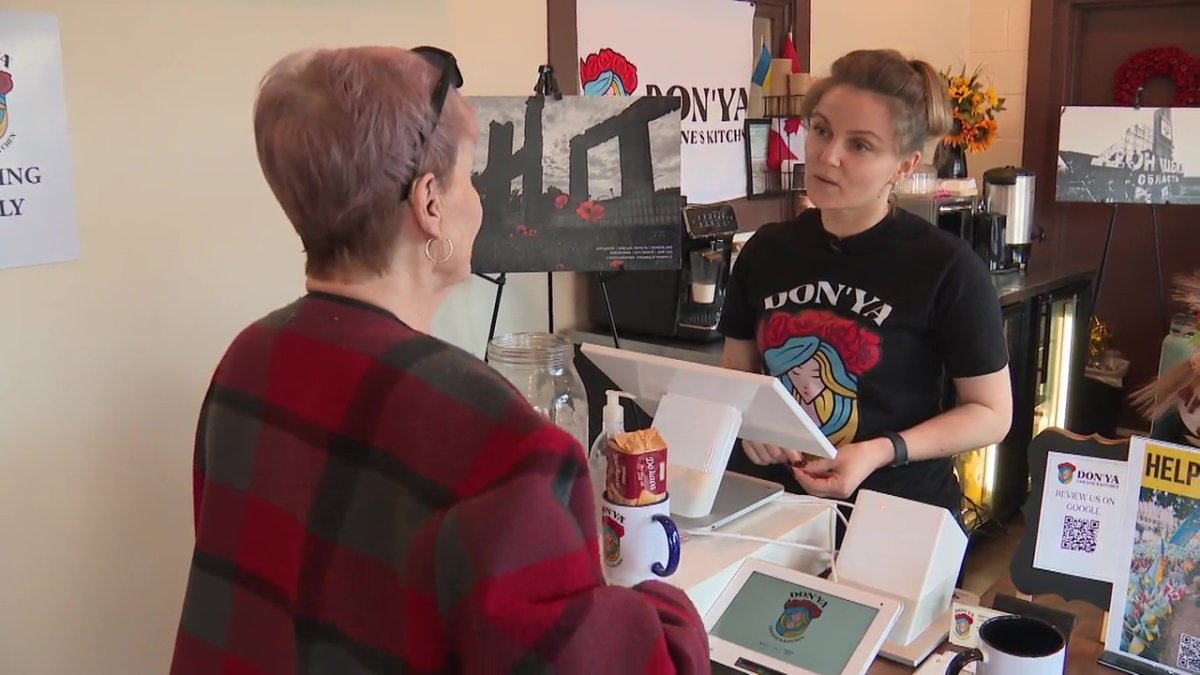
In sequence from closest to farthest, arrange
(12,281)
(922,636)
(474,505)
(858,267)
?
(474,505) → (922,636) → (12,281) → (858,267)

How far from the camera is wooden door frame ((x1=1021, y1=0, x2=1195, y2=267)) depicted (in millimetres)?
4164

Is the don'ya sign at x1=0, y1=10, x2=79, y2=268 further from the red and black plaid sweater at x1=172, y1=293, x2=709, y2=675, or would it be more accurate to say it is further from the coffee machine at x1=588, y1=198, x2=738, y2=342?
the coffee machine at x1=588, y1=198, x2=738, y2=342

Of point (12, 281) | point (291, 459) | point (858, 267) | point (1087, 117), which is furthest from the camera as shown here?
point (1087, 117)

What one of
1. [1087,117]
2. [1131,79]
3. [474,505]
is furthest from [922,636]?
[1131,79]

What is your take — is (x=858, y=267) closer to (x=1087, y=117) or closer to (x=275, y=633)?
(x=275, y=633)

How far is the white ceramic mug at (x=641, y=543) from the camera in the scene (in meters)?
1.24

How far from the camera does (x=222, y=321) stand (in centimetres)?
196

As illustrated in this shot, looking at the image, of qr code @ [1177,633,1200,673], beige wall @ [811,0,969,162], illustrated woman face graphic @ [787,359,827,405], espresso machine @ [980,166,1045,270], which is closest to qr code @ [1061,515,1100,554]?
qr code @ [1177,633,1200,673]

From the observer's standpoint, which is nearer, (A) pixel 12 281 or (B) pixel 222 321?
(A) pixel 12 281

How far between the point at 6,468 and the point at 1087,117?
143 inches

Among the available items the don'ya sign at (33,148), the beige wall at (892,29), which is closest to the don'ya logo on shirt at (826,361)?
the don'ya sign at (33,148)

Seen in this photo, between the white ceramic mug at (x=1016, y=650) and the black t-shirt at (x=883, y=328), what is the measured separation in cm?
65

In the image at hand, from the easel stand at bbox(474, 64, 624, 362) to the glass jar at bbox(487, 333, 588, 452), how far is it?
0.22 metres

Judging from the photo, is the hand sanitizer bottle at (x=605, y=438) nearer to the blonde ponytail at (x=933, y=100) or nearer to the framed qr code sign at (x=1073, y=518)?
the framed qr code sign at (x=1073, y=518)
